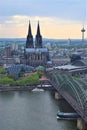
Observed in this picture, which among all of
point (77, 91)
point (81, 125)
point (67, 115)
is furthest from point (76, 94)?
point (81, 125)

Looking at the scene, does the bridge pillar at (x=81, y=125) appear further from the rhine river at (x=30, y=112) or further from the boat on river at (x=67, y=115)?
the boat on river at (x=67, y=115)

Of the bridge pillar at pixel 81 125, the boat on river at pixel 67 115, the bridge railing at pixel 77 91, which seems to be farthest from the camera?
the boat on river at pixel 67 115

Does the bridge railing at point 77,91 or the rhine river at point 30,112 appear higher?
the bridge railing at point 77,91

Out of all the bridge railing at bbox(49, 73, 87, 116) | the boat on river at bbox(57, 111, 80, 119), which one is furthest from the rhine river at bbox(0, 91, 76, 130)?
the bridge railing at bbox(49, 73, 87, 116)

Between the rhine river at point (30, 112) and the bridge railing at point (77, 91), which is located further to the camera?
the bridge railing at point (77, 91)

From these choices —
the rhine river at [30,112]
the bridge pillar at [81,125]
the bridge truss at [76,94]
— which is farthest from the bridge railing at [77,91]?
the rhine river at [30,112]

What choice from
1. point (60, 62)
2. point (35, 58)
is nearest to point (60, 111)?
point (35, 58)

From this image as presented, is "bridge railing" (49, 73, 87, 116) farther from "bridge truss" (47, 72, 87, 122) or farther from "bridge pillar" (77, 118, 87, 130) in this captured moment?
"bridge pillar" (77, 118, 87, 130)

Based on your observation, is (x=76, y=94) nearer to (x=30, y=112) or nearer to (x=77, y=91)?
(x=77, y=91)
